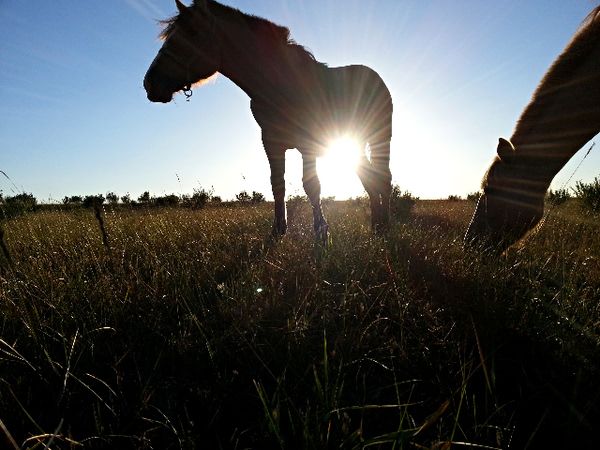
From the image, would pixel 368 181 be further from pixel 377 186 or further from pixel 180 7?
pixel 180 7

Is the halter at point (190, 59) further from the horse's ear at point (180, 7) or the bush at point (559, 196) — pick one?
the bush at point (559, 196)

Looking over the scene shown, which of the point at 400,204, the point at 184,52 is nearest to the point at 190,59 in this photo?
the point at 184,52

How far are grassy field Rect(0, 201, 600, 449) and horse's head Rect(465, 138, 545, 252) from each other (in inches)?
20.6

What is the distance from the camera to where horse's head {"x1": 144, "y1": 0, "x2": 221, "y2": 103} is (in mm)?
4066

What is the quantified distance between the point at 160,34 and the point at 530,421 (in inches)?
201

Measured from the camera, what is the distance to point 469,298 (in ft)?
6.77

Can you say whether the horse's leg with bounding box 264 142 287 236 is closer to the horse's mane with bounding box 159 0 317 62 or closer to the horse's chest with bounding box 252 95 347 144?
the horse's chest with bounding box 252 95 347 144

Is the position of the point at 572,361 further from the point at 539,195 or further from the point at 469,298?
the point at 539,195

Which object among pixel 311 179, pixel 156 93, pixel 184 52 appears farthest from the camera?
pixel 311 179

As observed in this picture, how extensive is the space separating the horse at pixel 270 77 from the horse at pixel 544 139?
5.77 feet

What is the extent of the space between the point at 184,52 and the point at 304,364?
4105 millimetres

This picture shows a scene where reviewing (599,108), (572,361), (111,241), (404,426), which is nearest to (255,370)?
(404,426)

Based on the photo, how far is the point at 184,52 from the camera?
164 inches

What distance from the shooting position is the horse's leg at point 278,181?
15.4 ft
